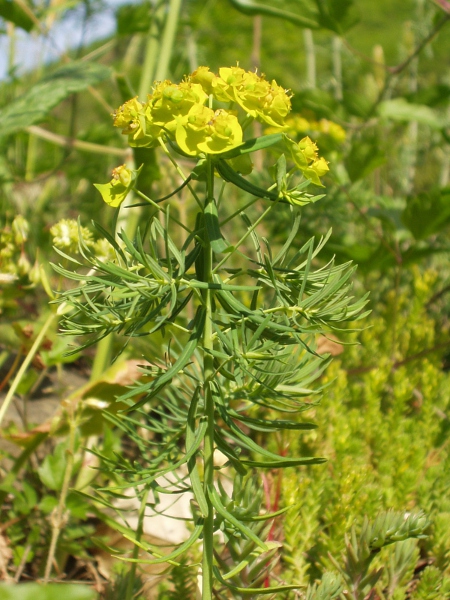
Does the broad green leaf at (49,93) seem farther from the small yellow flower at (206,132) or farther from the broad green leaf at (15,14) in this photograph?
the small yellow flower at (206,132)

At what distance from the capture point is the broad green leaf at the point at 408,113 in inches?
61.6

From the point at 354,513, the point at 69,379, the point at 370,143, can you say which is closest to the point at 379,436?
the point at 354,513

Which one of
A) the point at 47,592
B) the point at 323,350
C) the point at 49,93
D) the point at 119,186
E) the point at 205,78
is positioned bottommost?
the point at 47,592

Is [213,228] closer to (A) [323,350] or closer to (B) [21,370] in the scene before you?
(B) [21,370]

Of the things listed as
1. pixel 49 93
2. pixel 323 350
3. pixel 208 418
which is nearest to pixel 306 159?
pixel 208 418

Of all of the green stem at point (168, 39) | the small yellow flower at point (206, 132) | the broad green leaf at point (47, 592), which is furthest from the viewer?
the green stem at point (168, 39)

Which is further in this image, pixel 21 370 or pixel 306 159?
pixel 21 370

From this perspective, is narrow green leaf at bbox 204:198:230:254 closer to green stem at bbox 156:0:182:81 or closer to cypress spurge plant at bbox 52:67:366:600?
cypress spurge plant at bbox 52:67:366:600

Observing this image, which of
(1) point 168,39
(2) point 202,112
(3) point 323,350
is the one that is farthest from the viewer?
(1) point 168,39

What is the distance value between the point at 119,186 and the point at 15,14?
1413mm

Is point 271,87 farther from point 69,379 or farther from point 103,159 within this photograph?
point 103,159

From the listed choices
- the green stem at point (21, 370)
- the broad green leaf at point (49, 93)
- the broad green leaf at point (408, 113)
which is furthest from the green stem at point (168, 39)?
the green stem at point (21, 370)

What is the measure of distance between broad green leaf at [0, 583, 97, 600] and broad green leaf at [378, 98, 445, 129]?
1.48 m

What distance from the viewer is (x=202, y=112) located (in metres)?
0.50
